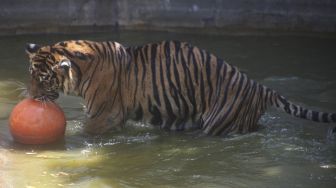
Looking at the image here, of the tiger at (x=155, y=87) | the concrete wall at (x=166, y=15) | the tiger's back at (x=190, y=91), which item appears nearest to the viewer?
the tiger at (x=155, y=87)

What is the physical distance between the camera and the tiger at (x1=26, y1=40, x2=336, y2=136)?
700 centimetres

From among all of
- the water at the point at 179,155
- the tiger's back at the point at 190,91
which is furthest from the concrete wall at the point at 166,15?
the tiger's back at the point at 190,91

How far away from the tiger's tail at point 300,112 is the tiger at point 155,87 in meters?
0.01

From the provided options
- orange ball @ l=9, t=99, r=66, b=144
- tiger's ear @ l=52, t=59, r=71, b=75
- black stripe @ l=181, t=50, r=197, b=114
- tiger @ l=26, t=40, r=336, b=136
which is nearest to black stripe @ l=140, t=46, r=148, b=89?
tiger @ l=26, t=40, r=336, b=136

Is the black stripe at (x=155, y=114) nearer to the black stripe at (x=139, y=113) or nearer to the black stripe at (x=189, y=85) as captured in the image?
the black stripe at (x=139, y=113)

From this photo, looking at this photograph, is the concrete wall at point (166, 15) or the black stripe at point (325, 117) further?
the concrete wall at point (166, 15)

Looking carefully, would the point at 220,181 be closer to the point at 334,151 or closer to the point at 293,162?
the point at 293,162

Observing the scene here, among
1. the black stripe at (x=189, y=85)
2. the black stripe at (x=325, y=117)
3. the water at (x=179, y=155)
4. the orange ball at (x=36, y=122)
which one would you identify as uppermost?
the black stripe at (x=189, y=85)

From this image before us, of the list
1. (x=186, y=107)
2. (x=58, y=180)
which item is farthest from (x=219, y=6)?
(x=58, y=180)

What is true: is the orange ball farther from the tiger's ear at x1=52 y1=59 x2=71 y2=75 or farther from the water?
the tiger's ear at x1=52 y1=59 x2=71 y2=75

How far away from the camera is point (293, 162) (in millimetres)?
6465

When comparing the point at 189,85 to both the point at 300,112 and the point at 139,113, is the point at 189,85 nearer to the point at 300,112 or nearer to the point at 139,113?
the point at 139,113

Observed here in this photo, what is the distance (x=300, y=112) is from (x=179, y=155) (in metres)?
1.38

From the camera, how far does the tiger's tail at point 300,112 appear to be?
6892 mm
